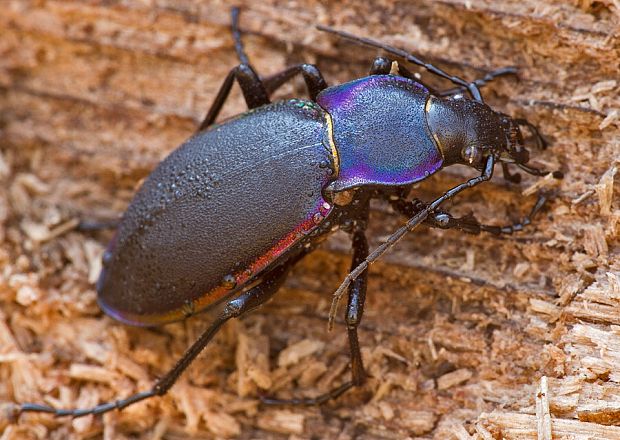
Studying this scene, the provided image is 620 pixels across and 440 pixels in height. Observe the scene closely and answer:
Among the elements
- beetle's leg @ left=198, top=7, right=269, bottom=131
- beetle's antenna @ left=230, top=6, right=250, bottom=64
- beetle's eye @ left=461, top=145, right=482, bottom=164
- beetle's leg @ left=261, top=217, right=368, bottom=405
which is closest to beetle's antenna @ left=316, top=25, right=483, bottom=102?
beetle's eye @ left=461, top=145, right=482, bottom=164

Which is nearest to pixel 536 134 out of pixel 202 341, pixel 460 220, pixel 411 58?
pixel 460 220

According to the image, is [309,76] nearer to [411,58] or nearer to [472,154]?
[411,58]

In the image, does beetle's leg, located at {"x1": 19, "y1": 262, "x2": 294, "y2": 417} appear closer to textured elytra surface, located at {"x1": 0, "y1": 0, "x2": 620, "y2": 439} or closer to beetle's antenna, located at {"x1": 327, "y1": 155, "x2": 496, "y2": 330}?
textured elytra surface, located at {"x1": 0, "y1": 0, "x2": 620, "y2": 439}

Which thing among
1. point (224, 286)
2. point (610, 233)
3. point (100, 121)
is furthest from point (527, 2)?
point (100, 121)

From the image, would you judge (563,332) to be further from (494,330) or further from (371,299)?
(371,299)

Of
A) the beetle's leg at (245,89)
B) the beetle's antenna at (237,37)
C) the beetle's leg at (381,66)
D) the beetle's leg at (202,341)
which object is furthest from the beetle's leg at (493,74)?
the beetle's leg at (202,341)

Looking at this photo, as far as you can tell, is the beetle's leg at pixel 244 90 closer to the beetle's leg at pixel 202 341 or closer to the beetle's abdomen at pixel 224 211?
the beetle's abdomen at pixel 224 211
